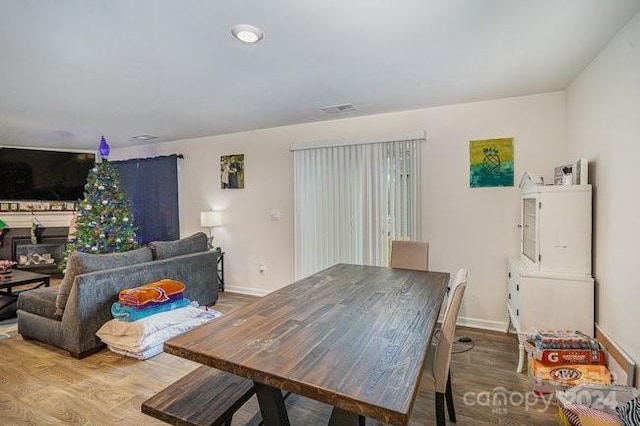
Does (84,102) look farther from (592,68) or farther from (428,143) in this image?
(592,68)

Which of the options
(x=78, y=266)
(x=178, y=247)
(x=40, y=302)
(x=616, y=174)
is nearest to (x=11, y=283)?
(x=40, y=302)

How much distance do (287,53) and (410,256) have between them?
205 centimetres

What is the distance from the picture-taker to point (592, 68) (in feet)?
8.02

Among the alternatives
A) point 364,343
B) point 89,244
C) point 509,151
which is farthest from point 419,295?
point 89,244

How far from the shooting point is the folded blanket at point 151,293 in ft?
9.41

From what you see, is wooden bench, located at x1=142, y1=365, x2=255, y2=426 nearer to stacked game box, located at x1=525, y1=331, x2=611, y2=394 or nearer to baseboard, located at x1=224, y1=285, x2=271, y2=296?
stacked game box, located at x1=525, y1=331, x2=611, y2=394

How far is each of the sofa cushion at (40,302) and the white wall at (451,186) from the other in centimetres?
229

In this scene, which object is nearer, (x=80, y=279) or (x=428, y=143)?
(x=80, y=279)

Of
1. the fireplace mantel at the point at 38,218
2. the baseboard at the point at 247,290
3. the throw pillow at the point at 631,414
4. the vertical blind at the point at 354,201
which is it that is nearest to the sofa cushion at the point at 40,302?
the baseboard at the point at 247,290

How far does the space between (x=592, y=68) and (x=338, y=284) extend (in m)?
2.51

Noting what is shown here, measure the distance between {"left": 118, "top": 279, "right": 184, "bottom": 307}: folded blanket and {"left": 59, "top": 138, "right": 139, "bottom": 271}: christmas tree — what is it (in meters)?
1.73

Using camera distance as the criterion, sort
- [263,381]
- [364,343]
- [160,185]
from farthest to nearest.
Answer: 1. [160,185]
2. [364,343]
3. [263,381]

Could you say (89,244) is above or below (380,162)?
below

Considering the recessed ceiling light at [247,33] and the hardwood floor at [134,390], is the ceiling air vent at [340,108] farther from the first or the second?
the hardwood floor at [134,390]
